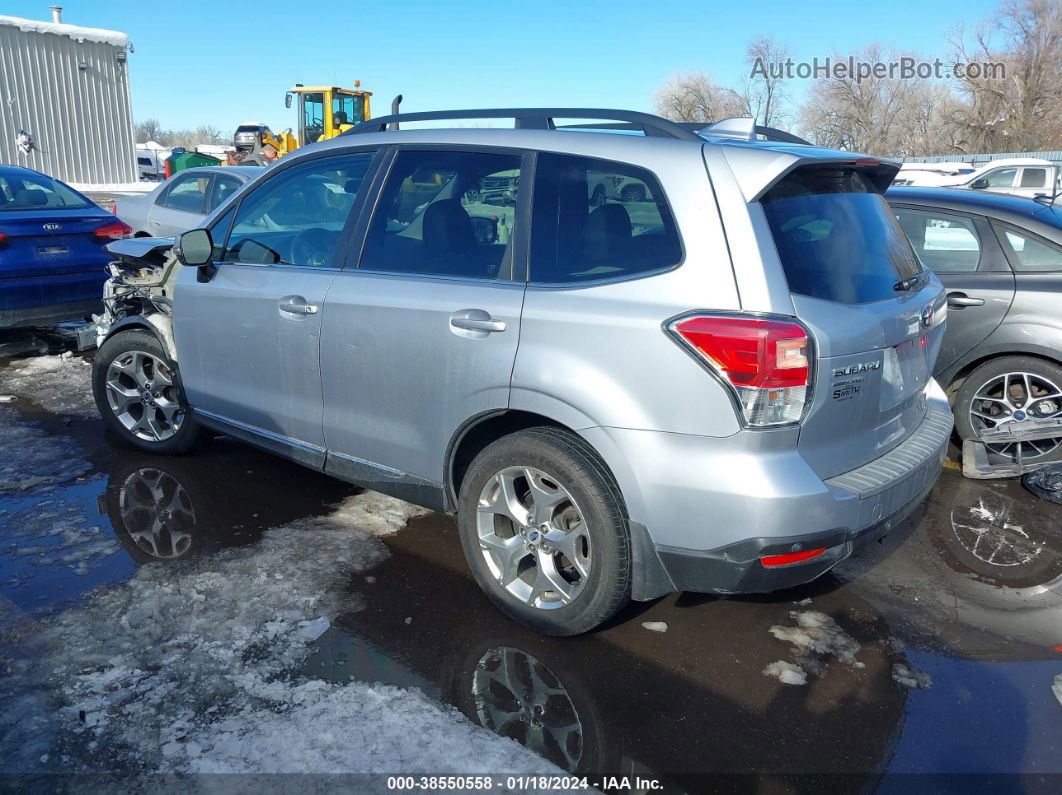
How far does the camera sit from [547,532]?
322 cm

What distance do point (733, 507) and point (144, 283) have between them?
3.98 metres

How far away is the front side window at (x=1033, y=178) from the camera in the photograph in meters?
19.7

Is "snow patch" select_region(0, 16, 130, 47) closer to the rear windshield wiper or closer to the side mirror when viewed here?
the side mirror

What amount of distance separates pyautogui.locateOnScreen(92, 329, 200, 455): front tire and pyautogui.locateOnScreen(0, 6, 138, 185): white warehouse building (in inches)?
880

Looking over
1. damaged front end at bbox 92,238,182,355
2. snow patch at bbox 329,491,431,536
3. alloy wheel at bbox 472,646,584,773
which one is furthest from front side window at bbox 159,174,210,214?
alloy wheel at bbox 472,646,584,773

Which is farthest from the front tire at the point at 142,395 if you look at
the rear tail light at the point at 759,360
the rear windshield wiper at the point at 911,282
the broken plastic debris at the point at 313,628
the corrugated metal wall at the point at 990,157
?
the corrugated metal wall at the point at 990,157

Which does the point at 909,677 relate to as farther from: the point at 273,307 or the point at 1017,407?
the point at 273,307

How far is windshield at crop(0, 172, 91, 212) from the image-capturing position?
25.2 ft

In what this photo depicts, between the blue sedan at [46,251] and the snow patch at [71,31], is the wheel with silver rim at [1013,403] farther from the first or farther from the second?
the snow patch at [71,31]

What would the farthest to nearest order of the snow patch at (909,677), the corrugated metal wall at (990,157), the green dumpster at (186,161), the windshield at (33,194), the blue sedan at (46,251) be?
the corrugated metal wall at (990,157) → the green dumpster at (186,161) → the windshield at (33,194) → the blue sedan at (46,251) → the snow patch at (909,677)

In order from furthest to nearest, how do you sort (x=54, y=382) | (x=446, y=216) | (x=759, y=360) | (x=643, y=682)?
(x=54, y=382)
(x=446, y=216)
(x=643, y=682)
(x=759, y=360)

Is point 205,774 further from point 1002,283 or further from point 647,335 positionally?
point 1002,283

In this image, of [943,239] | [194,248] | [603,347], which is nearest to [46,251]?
[194,248]

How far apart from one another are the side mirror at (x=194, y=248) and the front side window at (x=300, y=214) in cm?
14
